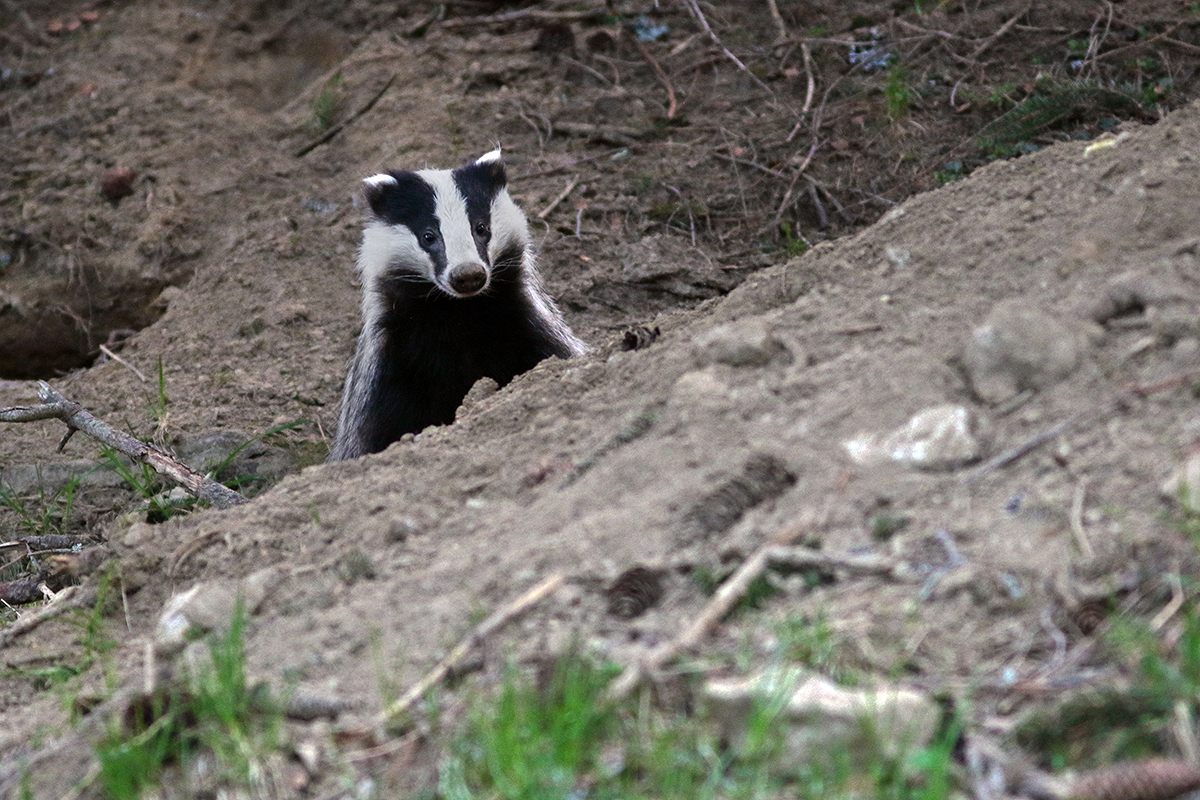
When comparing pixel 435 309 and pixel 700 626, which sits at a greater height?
pixel 700 626

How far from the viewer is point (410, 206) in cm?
536

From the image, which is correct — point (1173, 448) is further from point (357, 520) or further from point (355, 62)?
point (355, 62)

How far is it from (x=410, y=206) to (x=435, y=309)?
471 millimetres

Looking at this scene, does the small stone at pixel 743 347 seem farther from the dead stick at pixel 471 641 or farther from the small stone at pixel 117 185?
the small stone at pixel 117 185

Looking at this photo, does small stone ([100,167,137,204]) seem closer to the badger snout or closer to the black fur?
the black fur

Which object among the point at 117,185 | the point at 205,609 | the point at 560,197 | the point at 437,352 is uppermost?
the point at 117,185

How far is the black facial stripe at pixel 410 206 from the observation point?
5246mm

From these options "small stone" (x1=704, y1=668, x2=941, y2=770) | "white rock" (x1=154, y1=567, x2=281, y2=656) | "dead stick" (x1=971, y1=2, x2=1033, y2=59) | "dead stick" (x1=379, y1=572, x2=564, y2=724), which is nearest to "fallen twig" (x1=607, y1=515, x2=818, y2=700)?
"small stone" (x1=704, y1=668, x2=941, y2=770)

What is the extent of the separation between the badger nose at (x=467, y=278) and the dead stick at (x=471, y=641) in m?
2.84

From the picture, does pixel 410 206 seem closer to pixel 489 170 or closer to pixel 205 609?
pixel 489 170

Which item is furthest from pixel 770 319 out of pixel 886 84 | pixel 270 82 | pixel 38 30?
pixel 38 30

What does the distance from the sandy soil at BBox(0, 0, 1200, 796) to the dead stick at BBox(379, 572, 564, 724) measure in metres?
0.03

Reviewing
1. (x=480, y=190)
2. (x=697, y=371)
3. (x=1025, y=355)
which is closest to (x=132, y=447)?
(x=480, y=190)

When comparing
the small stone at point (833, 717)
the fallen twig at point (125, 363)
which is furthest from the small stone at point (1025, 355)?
the fallen twig at point (125, 363)
